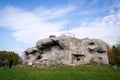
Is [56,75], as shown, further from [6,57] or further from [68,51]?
[6,57]

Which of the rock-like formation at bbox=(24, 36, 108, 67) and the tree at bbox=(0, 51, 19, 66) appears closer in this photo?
the rock-like formation at bbox=(24, 36, 108, 67)

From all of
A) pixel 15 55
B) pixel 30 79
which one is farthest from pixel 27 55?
pixel 30 79

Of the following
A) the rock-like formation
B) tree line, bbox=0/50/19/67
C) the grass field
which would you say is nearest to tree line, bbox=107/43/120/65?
the rock-like formation

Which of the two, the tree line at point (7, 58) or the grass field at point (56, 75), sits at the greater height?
the tree line at point (7, 58)

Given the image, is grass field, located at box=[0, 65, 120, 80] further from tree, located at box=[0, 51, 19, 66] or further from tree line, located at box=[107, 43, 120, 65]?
tree line, located at box=[107, 43, 120, 65]

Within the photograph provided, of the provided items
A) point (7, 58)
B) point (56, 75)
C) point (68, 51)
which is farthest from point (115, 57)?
point (56, 75)

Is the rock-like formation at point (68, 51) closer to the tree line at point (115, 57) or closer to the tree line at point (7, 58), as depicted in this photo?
the tree line at point (7, 58)

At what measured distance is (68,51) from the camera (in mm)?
48469

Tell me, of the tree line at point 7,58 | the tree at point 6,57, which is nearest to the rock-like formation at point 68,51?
the tree line at point 7,58

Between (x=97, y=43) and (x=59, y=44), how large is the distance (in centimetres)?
1331

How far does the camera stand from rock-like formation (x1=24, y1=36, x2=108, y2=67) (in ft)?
158

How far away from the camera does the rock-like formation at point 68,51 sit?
158 feet

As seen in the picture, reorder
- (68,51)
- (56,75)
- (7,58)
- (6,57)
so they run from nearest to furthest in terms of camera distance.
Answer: (56,75), (68,51), (6,57), (7,58)

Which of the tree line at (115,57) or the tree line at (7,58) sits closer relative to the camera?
the tree line at (7,58)
